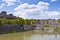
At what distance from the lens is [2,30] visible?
45.6ft

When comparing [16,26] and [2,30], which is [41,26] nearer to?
[16,26]

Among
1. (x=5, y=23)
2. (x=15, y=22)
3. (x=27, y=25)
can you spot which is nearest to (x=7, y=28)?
(x=5, y=23)

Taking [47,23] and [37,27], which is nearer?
[37,27]

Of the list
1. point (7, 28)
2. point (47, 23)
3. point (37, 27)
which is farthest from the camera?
point (47, 23)

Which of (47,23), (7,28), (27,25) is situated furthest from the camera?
(47,23)

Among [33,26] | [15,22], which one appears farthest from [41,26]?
[15,22]

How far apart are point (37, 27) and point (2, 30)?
23.7 feet

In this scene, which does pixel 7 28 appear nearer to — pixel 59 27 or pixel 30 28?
pixel 30 28

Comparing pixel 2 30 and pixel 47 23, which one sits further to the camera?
pixel 47 23

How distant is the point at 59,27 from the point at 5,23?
7869 millimetres

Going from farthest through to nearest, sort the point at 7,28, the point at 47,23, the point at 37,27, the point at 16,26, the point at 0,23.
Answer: the point at 47,23 → the point at 37,27 → the point at 16,26 → the point at 7,28 → the point at 0,23

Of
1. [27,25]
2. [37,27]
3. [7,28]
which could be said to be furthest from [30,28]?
[7,28]

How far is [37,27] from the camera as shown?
2058 cm

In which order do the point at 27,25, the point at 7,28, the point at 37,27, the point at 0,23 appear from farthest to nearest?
the point at 37,27, the point at 27,25, the point at 7,28, the point at 0,23
